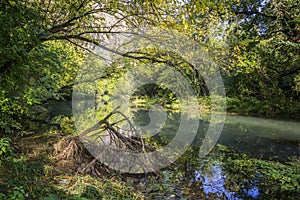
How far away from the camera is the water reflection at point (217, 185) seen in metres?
3.78

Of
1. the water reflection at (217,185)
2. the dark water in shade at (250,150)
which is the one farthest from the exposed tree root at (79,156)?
the dark water in shade at (250,150)

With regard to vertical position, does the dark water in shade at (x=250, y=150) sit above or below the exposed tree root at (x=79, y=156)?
below

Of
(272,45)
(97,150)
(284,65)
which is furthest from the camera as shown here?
(284,65)

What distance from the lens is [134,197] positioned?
10.6ft

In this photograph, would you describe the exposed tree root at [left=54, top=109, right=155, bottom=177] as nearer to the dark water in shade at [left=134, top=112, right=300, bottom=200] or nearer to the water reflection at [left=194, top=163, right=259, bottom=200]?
the water reflection at [left=194, top=163, right=259, bottom=200]

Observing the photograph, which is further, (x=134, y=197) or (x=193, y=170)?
(x=193, y=170)

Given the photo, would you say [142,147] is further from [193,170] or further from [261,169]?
[261,169]

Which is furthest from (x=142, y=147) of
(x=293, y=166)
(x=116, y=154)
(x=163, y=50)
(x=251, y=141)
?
(x=251, y=141)

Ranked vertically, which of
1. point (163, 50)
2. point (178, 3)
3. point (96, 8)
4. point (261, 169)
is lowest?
point (261, 169)

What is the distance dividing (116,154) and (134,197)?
1.25 metres

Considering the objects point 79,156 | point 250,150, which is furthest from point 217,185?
point 250,150

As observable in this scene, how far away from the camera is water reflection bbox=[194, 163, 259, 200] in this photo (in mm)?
3783

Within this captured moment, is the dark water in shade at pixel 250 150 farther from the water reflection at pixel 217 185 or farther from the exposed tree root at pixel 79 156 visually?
the exposed tree root at pixel 79 156

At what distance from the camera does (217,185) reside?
4.12 metres
